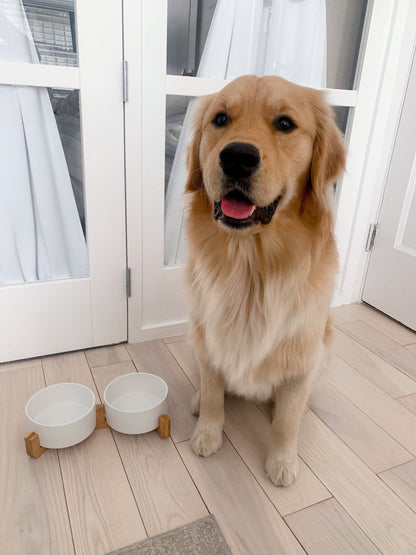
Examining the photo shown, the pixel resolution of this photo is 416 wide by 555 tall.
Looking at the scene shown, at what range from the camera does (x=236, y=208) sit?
0.93 metres

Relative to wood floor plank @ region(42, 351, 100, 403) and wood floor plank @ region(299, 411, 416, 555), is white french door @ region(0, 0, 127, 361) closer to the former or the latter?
wood floor plank @ region(42, 351, 100, 403)

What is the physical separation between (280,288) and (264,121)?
416 millimetres

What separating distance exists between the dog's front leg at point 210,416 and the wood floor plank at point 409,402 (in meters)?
0.73

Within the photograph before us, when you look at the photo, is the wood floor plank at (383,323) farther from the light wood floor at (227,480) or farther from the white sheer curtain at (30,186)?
the white sheer curtain at (30,186)

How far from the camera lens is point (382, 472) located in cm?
119

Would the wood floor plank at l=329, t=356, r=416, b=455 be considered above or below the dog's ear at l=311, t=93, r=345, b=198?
below

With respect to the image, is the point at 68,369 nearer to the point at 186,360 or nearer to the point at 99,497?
the point at 186,360

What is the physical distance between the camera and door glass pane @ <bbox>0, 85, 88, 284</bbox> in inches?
53.9

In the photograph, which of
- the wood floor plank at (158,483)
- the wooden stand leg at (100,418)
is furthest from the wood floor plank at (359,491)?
the wooden stand leg at (100,418)

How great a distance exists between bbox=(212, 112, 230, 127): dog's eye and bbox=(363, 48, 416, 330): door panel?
1271 millimetres

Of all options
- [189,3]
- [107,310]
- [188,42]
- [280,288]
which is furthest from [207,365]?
[189,3]

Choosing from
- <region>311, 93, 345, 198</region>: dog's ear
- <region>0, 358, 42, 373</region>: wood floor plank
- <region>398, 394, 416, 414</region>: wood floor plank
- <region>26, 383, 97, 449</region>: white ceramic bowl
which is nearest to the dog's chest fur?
<region>311, 93, 345, 198</region>: dog's ear

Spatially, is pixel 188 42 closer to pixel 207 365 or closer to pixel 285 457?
Answer: pixel 207 365

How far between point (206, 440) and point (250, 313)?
439mm
